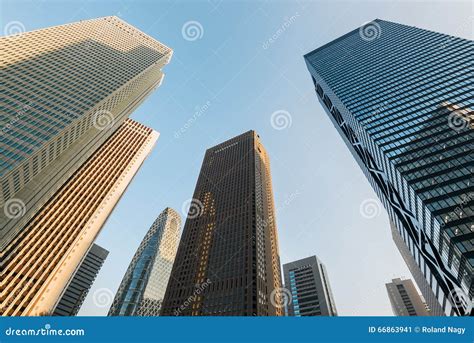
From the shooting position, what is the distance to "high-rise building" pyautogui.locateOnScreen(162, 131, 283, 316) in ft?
287

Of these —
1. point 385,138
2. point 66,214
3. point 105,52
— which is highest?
point 105,52

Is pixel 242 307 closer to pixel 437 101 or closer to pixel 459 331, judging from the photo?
pixel 459 331

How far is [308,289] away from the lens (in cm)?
17038

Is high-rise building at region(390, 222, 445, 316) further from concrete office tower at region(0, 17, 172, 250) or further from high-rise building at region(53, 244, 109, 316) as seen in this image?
high-rise building at region(53, 244, 109, 316)

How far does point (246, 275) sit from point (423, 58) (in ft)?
357

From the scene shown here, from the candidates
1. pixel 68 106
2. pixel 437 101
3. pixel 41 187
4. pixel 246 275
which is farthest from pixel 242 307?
pixel 437 101

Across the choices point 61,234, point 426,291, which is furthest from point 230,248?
point 426,291

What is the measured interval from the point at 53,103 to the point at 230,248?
71.6 meters

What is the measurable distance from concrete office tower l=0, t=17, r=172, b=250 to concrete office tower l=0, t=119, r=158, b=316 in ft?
35.3

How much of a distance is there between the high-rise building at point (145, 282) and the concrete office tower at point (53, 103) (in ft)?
340

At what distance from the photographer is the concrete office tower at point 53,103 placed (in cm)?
5894

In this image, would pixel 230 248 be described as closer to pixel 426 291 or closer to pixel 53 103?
pixel 53 103

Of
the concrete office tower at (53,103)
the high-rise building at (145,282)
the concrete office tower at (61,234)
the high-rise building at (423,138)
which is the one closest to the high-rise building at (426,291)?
the high-rise building at (423,138)

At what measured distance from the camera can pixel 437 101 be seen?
86.8 meters
